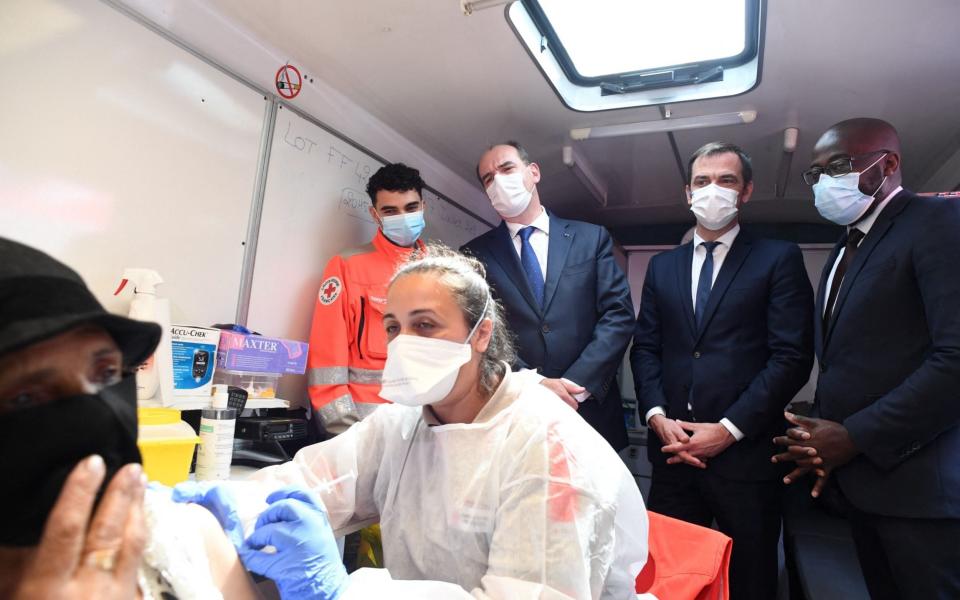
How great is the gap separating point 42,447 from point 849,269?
2.17 m

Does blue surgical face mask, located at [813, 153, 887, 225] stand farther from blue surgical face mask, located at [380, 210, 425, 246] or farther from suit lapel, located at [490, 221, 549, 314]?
blue surgical face mask, located at [380, 210, 425, 246]

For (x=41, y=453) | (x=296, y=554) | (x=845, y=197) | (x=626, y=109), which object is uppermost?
(x=626, y=109)

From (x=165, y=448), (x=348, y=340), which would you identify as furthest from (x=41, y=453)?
(x=348, y=340)

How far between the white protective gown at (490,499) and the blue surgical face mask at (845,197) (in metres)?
1.35

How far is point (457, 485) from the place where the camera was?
1254 mm

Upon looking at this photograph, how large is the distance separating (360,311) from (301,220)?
50 cm

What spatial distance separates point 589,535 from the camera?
106 centimetres

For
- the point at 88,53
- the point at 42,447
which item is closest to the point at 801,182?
the point at 88,53

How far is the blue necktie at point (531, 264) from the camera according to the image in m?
2.49

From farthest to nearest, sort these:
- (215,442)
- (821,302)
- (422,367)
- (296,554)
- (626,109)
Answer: (626,109) → (821,302) → (215,442) → (422,367) → (296,554)

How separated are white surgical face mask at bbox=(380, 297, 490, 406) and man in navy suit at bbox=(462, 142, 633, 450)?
0.91 meters

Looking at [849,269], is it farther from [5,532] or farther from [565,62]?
[5,532]

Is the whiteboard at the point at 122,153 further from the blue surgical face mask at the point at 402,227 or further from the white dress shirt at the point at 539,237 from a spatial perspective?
the white dress shirt at the point at 539,237

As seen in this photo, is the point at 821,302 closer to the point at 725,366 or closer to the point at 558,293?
the point at 725,366
